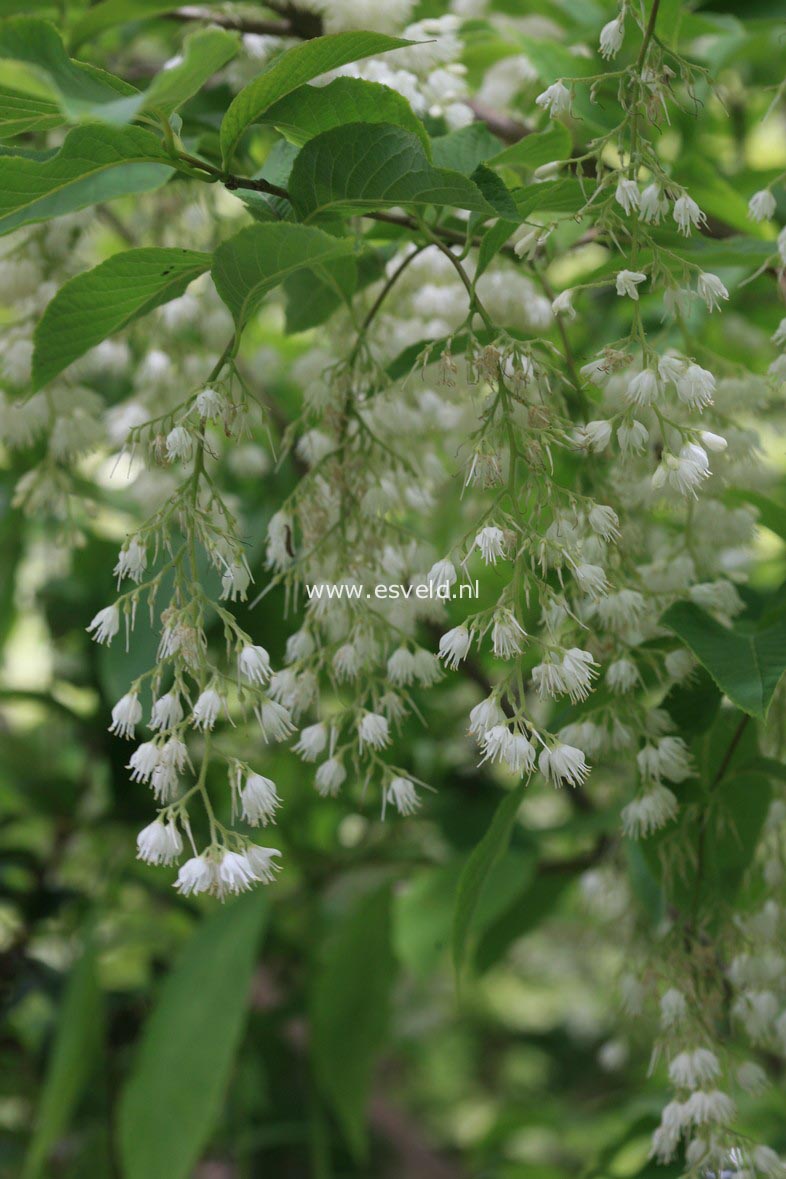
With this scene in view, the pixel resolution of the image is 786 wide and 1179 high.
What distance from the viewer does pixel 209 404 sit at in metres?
0.74

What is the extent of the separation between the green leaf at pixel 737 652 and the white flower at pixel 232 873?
0.34m

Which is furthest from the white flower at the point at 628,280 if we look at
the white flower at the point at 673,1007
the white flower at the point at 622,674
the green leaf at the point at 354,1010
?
the green leaf at the point at 354,1010

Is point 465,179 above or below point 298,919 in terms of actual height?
above

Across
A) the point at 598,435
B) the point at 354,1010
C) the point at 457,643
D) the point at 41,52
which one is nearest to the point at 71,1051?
the point at 354,1010

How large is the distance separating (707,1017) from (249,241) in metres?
0.67

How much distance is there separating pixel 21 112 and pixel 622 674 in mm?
581

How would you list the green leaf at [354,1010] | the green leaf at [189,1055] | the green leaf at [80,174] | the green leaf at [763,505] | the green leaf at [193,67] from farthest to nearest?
1. the green leaf at [354,1010]
2. the green leaf at [189,1055]
3. the green leaf at [763,505]
4. the green leaf at [80,174]
5. the green leaf at [193,67]

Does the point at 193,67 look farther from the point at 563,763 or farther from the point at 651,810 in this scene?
the point at 651,810

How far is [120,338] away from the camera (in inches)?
52.0

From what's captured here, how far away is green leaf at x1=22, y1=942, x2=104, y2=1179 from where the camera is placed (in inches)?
56.1

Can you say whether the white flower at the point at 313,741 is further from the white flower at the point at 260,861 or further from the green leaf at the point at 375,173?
the green leaf at the point at 375,173

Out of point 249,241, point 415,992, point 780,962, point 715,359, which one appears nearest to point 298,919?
point 415,992

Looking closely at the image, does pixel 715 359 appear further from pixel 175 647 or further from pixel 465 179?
pixel 175 647

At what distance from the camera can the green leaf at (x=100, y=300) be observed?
0.75m
